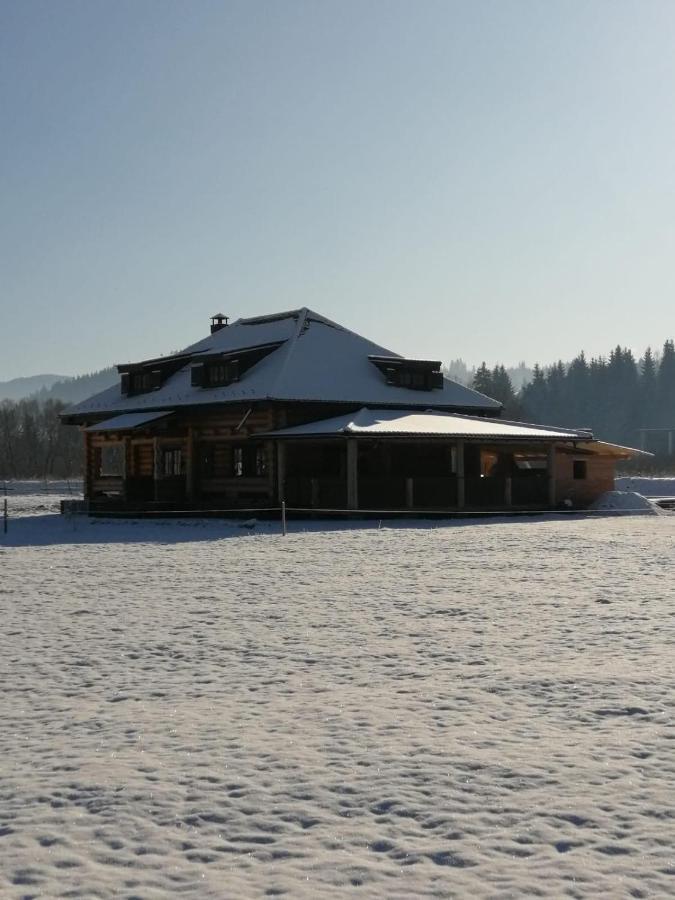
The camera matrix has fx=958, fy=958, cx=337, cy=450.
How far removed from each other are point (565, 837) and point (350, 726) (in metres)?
2.42

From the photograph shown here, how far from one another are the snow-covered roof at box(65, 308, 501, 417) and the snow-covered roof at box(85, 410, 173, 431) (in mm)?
645

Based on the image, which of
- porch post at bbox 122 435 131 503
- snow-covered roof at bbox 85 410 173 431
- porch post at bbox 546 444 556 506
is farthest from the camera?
porch post at bbox 122 435 131 503

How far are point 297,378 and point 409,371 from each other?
16.8 ft

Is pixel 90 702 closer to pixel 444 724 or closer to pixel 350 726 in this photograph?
pixel 350 726

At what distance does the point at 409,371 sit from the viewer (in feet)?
120

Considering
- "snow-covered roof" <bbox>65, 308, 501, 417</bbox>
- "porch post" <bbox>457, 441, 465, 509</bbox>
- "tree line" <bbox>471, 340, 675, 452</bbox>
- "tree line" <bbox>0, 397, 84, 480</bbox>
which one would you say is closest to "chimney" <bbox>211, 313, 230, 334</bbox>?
"snow-covered roof" <bbox>65, 308, 501, 417</bbox>

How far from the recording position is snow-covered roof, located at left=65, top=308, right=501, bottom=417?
33.3 meters

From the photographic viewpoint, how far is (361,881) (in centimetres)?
452

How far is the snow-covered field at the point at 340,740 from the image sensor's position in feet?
15.5

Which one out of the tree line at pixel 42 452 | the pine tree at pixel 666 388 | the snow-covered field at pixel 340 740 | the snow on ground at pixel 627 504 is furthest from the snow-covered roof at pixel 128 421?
the pine tree at pixel 666 388

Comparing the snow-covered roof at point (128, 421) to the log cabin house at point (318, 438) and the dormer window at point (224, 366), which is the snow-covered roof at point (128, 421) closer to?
the log cabin house at point (318, 438)

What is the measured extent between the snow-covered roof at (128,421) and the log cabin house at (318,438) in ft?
0.27

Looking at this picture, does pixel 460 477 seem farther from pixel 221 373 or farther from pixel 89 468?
pixel 89 468

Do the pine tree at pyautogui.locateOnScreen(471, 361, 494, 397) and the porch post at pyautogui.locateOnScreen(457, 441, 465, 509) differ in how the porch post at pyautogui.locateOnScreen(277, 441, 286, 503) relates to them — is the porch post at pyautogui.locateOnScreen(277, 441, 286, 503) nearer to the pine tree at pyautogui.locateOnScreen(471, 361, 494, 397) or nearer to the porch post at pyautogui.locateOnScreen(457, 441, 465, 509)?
the porch post at pyautogui.locateOnScreen(457, 441, 465, 509)
